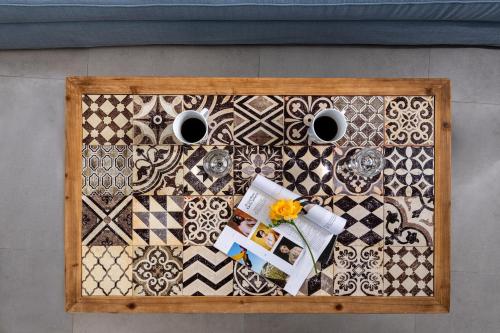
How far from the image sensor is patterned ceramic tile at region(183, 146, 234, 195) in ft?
3.55

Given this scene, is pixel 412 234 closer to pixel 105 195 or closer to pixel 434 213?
pixel 434 213

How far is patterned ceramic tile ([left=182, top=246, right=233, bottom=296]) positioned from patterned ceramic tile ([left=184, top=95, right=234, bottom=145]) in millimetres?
342

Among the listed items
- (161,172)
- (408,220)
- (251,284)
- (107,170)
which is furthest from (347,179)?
(107,170)

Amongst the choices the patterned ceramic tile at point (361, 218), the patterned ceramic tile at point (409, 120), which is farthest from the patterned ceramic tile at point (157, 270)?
the patterned ceramic tile at point (409, 120)

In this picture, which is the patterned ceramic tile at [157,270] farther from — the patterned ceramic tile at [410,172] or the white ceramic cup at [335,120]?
the patterned ceramic tile at [410,172]

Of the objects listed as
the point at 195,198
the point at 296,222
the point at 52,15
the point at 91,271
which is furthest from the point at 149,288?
the point at 52,15

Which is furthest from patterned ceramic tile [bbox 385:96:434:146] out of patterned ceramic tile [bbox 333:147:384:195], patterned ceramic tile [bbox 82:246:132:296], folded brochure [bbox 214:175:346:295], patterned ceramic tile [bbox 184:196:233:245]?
patterned ceramic tile [bbox 82:246:132:296]

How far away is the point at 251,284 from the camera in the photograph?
1.08m

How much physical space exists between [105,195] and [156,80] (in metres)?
0.38

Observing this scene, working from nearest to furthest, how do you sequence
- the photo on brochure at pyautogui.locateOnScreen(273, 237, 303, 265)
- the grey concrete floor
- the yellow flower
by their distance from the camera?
the yellow flower, the photo on brochure at pyautogui.locateOnScreen(273, 237, 303, 265), the grey concrete floor

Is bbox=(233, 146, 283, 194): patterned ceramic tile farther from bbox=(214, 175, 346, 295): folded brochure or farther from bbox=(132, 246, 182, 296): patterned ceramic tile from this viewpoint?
bbox=(132, 246, 182, 296): patterned ceramic tile

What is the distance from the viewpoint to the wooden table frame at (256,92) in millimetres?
1061

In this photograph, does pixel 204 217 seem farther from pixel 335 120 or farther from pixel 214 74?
pixel 214 74

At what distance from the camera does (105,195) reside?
1.08m
